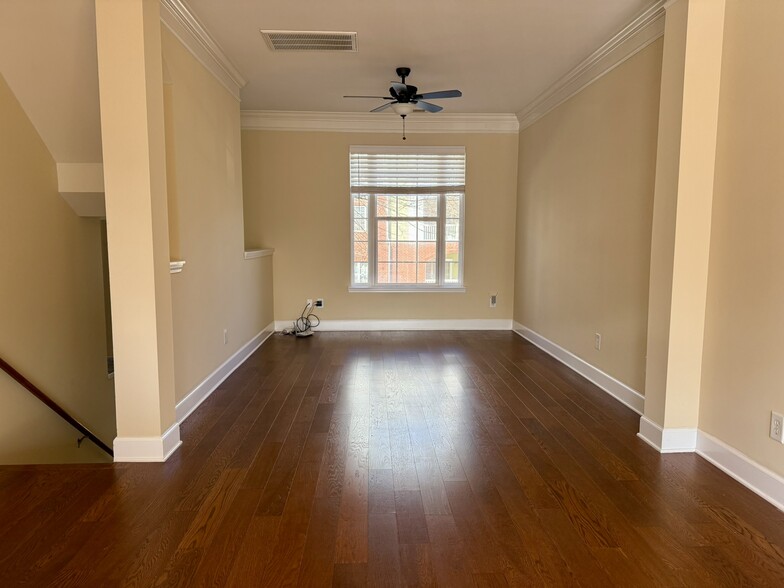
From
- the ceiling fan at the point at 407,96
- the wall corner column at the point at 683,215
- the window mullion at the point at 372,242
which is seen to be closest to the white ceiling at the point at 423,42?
the ceiling fan at the point at 407,96

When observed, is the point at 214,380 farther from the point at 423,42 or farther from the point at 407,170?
the point at 407,170

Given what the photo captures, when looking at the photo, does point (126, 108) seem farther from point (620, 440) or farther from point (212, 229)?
point (620, 440)

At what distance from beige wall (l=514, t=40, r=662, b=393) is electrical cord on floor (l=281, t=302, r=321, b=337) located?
8.94 ft

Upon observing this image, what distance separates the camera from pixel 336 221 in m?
6.22

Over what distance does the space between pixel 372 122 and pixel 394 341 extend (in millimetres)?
2711

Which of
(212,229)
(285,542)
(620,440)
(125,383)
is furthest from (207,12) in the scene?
(620,440)

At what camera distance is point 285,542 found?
1928mm

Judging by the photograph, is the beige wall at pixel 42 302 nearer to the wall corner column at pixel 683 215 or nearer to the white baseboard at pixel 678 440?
the wall corner column at pixel 683 215

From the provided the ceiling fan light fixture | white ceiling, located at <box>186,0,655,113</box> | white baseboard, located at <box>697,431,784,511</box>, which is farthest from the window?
white baseboard, located at <box>697,431,784,511</box>

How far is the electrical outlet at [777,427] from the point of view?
2170 mm

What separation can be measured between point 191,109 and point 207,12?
0.64 m

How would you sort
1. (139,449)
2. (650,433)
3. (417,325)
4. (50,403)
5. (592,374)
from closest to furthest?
(139,449) → (650,433) → (50,403) → (592,374) → (417,325)

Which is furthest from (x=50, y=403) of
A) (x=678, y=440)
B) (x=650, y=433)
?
(x=678, y=440)

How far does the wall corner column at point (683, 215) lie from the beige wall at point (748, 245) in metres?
0.05
